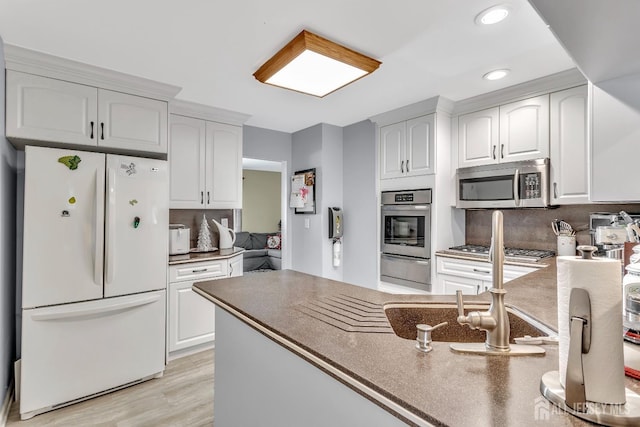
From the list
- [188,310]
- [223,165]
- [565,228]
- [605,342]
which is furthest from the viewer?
[223,165]

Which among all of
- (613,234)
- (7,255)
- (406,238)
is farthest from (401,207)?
(7,255)

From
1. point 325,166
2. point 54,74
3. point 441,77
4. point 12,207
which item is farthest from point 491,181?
point 12,207

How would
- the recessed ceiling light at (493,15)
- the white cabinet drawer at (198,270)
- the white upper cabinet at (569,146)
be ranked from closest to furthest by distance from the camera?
the recessed ceiling light at (493,15)
the white upper cabinet at (569,146)
the white cabinet drawer at (198,270)

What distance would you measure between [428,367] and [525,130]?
8.81 ft

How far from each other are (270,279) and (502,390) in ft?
4.06

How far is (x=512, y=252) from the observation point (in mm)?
2775

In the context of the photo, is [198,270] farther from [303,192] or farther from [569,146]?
[569,146]

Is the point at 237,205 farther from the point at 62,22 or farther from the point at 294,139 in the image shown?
the point at 62,22

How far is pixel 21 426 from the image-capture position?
6.57 feet

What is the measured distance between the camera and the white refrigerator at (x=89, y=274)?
81.9 inches

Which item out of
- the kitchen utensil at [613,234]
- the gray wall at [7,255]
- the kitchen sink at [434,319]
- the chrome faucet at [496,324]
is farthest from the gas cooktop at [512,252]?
the gray wall at [7,255]

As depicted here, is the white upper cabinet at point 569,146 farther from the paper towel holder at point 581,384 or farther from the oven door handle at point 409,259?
the paper towel holder at point 581,384

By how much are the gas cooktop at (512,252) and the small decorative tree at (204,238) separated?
2482 mm

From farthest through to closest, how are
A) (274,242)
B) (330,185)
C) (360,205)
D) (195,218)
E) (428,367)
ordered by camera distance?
(274,242) → (330,185) → (360,205) → (195,218) → (428,367)
